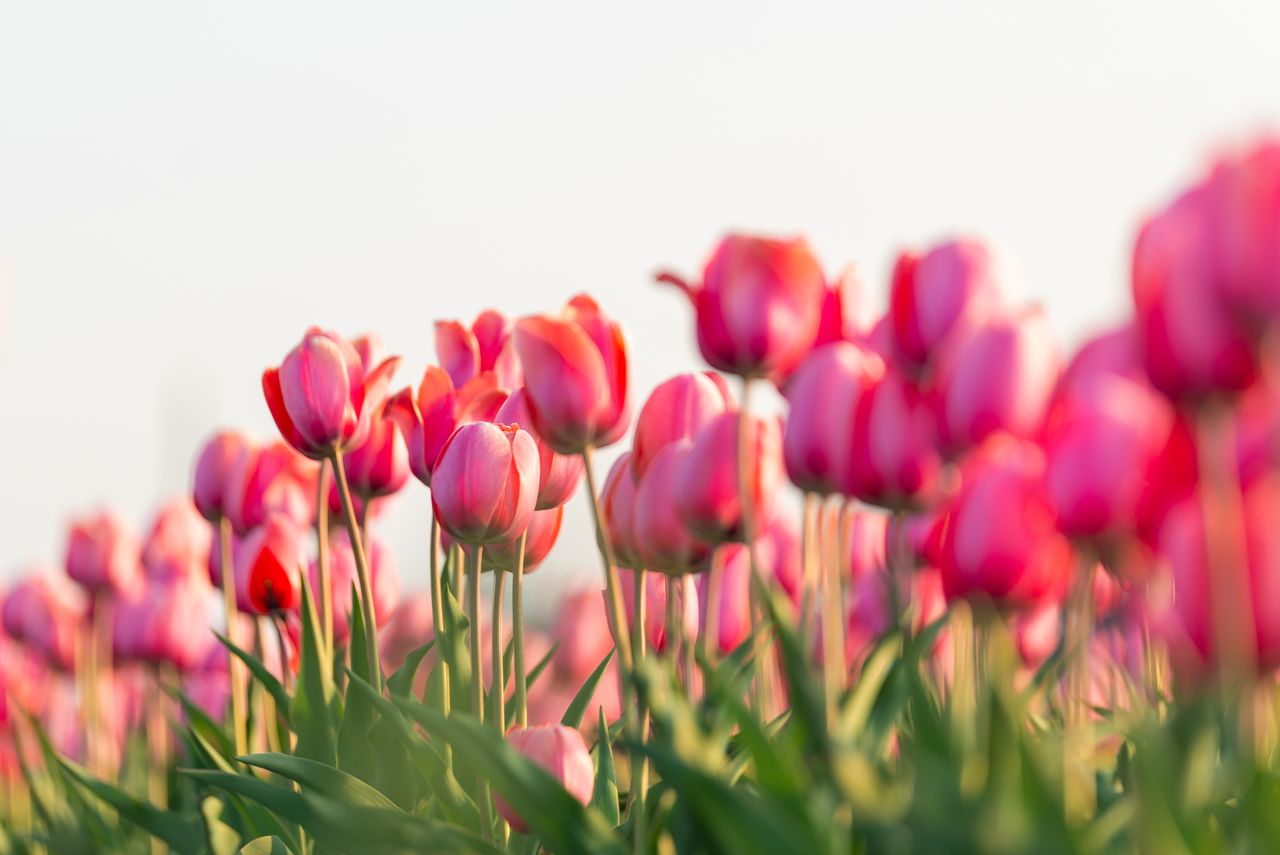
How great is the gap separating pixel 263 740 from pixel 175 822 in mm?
417

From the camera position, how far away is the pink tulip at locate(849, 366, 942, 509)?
1436mm

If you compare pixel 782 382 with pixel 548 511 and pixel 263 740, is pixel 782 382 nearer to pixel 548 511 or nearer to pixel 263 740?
pixel 548 511

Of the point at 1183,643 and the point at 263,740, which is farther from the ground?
the point at 1183,643

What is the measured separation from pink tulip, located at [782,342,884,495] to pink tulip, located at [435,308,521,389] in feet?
2.90

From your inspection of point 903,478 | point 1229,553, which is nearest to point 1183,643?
point 1229,553

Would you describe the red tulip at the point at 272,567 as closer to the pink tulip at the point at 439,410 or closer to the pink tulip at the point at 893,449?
the pink tulip at the point at 439,410

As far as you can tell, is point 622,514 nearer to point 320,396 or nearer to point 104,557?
point 320,396

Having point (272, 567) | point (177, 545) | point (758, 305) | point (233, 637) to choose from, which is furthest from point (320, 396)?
point (177, 545)

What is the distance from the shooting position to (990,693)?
1.06 meters

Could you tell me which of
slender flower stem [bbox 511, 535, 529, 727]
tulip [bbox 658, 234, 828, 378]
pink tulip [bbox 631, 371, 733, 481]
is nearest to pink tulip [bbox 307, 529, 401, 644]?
slender flower stem [bbox 511, 535, 529, 727]

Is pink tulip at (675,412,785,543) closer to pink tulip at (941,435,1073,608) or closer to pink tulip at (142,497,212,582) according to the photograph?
pink tulip at (941,435,1073,608)

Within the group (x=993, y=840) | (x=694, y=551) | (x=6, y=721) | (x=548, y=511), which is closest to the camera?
(x=993, y=840)

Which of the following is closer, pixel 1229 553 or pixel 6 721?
pixel 1229 553

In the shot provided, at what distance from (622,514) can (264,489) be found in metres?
1.00
